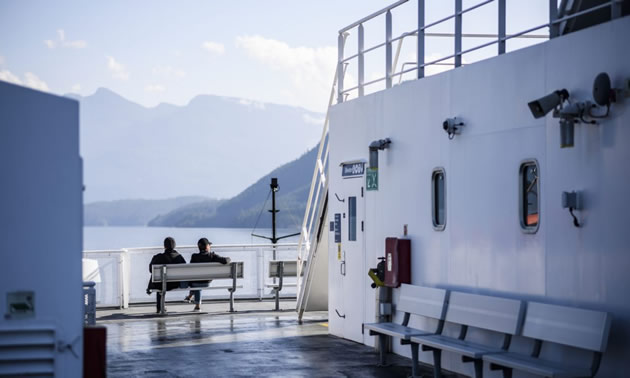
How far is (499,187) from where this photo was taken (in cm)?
975

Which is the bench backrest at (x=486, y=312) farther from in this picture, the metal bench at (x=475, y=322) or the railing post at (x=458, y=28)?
the railing post at (x=458, y=28)

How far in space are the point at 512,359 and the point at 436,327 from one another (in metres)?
2.56

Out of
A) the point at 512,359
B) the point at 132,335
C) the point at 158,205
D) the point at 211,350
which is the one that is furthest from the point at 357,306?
the point at 158,205

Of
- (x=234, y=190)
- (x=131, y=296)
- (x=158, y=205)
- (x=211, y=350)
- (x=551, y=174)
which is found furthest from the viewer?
(x=234, y=190)

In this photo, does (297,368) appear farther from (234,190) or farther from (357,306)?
(234,190)

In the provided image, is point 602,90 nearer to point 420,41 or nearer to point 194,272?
point 420,41

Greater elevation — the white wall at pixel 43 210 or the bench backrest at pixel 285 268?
the white wall at pixel 43 210

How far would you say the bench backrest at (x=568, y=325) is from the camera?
7.55 m

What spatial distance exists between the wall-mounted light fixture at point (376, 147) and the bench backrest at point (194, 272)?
5.89 meters

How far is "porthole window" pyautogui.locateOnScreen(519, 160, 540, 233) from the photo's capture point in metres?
9.11

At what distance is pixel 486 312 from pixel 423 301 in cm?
155

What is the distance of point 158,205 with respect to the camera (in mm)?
172625

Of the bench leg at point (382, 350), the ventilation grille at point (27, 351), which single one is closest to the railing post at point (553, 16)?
the bench leg at point (382, 350)

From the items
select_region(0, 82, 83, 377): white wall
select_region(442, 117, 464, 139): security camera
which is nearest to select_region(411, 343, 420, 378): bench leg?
select_region(442, 117, 464, 139): security camera
